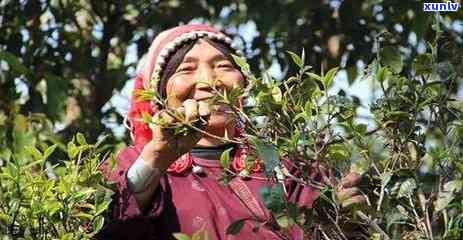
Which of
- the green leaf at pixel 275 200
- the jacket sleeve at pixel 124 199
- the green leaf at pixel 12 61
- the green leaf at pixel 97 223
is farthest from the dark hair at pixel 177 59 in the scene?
the green leaf at pixel 12 61

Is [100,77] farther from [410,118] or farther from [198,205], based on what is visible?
[410,118]

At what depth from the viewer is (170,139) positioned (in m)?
1.63

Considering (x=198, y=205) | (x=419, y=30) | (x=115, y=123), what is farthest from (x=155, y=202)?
(x=115, y=123)

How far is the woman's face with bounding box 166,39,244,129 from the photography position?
198 cm

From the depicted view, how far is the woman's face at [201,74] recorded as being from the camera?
1979mm

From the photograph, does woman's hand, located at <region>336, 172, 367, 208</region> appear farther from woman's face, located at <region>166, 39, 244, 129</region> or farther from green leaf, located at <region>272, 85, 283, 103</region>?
woman's face, located at <region>166, 39, 244, 129</region>

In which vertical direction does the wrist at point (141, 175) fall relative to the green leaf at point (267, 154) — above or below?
below

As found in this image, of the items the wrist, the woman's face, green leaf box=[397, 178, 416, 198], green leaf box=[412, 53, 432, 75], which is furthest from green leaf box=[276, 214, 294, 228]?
the woman's face

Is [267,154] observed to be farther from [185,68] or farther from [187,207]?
[185,68]

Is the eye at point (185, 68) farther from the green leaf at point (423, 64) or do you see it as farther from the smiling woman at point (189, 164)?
the green leaf at point (423, 64)

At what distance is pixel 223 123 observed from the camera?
192 cm

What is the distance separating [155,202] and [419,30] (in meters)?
1.21

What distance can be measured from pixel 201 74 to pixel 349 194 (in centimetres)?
68

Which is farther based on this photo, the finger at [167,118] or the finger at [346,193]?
the finger at [167,118]
